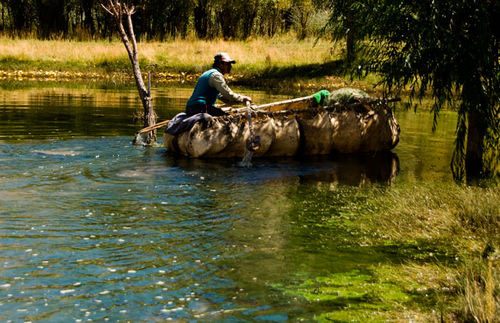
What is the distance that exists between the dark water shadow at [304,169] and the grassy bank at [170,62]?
18606 millimetres

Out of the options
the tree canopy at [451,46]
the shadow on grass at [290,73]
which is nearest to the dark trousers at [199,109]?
the tree canopy at [451,46]

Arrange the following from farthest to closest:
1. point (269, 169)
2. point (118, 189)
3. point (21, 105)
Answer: point (21, 105)
point (269, 169)
point (118, 189)

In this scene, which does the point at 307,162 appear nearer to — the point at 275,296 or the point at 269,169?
the point at 269,169

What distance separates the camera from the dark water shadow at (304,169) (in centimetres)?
1151

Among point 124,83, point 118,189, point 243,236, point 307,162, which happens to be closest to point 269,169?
point 307,162

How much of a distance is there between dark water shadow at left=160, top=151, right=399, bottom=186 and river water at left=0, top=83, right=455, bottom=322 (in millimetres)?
37

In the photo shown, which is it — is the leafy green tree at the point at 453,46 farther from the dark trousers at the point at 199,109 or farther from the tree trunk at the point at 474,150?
the dark trousers at the point at 199,109

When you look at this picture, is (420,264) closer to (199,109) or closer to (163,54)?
(199,109)

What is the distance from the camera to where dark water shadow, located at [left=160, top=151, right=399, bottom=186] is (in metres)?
11.5

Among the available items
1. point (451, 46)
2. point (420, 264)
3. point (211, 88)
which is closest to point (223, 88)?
point (211, 88)

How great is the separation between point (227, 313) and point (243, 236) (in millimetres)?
2267

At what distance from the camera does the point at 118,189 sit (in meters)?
9.98

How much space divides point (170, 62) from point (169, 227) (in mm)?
29559

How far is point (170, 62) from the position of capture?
36625 mm
